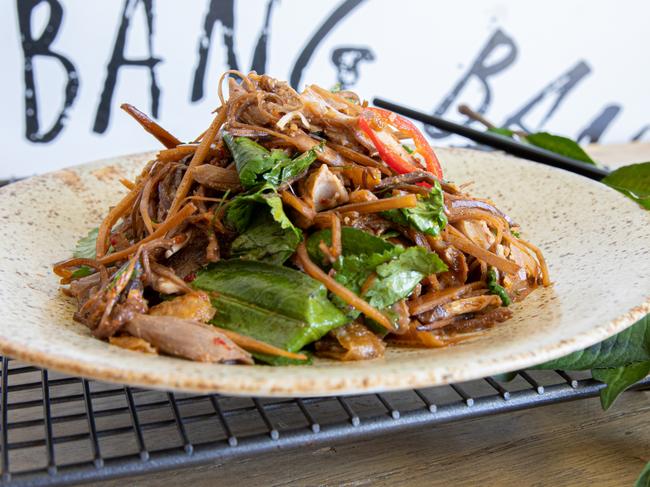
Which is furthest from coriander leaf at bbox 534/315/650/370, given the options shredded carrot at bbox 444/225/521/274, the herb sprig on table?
shredded carrot at bbox 444/225/521/274

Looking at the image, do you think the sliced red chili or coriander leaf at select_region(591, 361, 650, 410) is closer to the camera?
coriander leaf at select_region(591, 361, 650, 410)

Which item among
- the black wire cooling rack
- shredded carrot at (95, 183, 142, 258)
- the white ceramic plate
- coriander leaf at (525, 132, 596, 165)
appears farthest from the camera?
coriander leaf at (525, 132, 596, 165)

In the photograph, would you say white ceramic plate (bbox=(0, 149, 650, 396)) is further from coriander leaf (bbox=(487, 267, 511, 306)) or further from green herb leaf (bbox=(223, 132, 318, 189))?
green herb leaf (bbox=(223, 132, 318, 189))

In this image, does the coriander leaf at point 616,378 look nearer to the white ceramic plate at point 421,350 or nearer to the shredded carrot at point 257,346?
the white ceramic plate at point 421,350

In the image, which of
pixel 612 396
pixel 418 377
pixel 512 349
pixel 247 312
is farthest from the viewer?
pixel 612 396

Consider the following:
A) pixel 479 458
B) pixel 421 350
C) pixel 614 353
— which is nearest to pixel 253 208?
pixel 421 350

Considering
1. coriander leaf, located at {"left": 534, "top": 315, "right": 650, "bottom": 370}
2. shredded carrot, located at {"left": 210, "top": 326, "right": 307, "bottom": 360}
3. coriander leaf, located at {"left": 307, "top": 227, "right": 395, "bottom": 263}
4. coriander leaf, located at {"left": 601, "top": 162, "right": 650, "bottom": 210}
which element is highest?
coriander leaf, located at {"left": 307, "top": 227, "right": 395, "bottom": 263}

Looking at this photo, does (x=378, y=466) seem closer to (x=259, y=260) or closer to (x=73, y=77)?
(x=259, y=260)

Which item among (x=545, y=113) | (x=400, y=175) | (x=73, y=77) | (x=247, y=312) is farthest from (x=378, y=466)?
(x=545, y=113)
